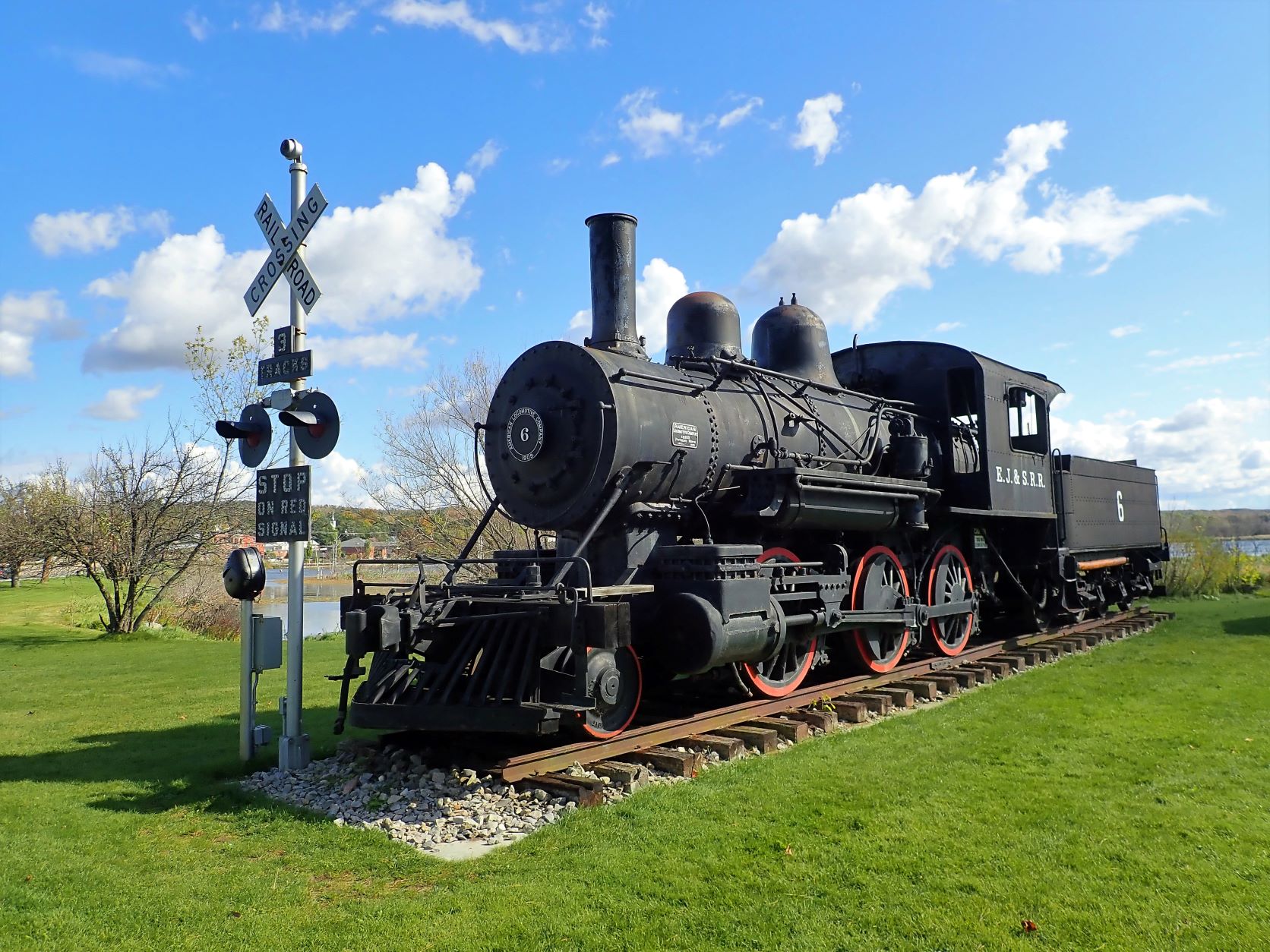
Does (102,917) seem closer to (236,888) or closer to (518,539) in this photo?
(236,888)

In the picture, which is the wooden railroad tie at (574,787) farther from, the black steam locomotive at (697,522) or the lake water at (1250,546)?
the lake water at (1250,546)

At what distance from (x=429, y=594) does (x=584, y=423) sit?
180cm

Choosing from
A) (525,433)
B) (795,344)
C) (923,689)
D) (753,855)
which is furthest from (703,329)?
(753,855)

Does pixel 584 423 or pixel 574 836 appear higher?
pixel 584 423

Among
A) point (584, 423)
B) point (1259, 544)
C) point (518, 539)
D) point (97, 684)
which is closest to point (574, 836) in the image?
point (584, 423)

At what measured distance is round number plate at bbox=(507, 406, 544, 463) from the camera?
738 cm

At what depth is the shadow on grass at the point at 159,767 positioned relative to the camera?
6.06 metres

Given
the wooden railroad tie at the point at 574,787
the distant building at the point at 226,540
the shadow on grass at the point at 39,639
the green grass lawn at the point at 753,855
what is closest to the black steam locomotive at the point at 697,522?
the wooden railroad tie at the point at 574,787

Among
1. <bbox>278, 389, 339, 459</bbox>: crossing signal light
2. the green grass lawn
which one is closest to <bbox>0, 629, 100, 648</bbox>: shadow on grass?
the green grass lawn

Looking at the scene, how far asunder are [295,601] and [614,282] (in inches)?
150

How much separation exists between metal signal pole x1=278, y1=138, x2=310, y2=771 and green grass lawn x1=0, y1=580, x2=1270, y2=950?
1.76ft

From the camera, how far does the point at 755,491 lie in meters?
8.09

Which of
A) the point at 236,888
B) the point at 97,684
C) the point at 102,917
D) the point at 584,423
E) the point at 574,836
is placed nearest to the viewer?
the point at 102,917

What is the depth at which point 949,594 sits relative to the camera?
36.8 ft
